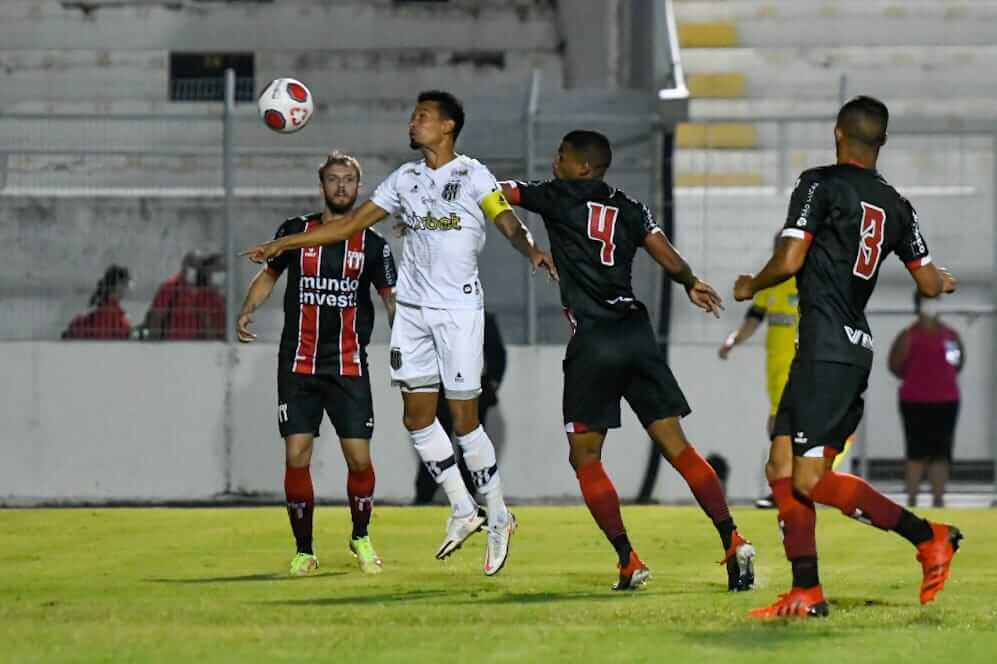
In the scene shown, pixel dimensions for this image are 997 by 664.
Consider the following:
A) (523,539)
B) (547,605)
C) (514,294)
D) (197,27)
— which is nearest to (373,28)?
(197,27)

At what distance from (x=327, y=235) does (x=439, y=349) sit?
2.82 ft

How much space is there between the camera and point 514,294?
54.9 ft

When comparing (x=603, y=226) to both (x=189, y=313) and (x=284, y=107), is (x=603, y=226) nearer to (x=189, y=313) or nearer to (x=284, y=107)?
(x=284, y=107)

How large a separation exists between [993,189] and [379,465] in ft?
17.4

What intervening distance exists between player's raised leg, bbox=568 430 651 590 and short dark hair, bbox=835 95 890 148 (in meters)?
1.89

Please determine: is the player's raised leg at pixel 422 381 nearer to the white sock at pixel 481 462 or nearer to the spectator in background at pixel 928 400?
the white sock at pixel 481 462

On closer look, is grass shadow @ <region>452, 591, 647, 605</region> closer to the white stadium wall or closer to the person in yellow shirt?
the person in yellow shirt

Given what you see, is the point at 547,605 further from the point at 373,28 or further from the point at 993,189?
the point at 373,28

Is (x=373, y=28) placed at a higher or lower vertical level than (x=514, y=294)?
higher

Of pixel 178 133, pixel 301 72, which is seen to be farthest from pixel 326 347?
pixel 301 72

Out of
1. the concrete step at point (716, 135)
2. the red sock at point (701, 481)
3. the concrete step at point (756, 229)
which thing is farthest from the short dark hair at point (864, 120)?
the concrete step at point (716, 135)

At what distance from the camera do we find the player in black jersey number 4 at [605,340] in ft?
29.4

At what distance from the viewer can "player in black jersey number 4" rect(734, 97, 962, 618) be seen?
25.1 feet

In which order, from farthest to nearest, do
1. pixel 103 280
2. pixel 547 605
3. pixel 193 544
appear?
pixel 103 280 → pixel 193 544 → pixel 547 605
